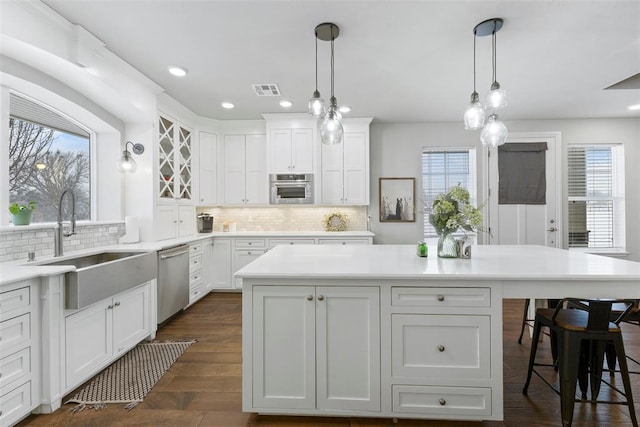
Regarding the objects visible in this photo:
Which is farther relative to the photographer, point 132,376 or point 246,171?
point 246,171

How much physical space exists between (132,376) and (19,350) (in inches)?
32.1

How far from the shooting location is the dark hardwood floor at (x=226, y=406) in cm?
189

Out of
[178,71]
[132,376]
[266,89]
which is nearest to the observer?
[132,376]

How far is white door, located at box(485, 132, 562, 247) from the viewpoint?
4.88 meters

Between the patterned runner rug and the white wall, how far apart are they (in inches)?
132

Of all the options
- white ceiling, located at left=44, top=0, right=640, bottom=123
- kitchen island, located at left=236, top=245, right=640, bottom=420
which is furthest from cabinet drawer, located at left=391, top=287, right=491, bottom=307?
white ceiling, located at left=44, top=0, right=640, bottom=123

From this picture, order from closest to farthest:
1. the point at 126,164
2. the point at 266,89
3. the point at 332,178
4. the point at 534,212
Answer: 1. the point at 126,164
2. the point at 266,89
3. the point at 332,178
4. the point at 534,212

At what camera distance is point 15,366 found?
1.79m

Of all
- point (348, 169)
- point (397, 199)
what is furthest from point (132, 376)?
point (397, 199)

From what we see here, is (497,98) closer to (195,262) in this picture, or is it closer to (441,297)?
(441,297)

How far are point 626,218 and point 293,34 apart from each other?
5.74m

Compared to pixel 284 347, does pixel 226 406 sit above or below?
below

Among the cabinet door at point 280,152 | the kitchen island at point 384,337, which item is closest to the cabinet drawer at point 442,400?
the kitchen island at point 384,337

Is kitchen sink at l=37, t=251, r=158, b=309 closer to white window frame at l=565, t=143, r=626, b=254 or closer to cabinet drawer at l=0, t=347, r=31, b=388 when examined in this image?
cabinet drawer at l=0, t=347, r=31, b=388
